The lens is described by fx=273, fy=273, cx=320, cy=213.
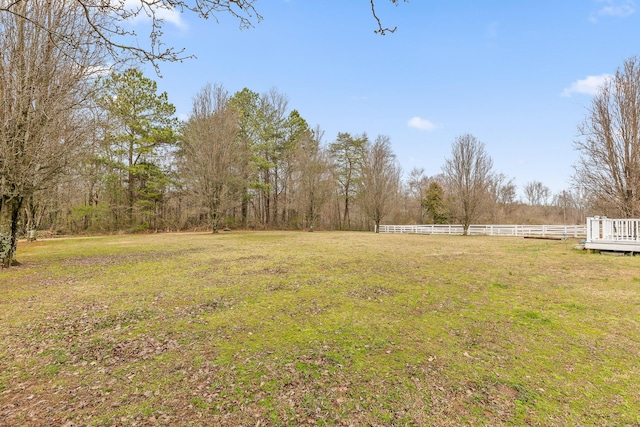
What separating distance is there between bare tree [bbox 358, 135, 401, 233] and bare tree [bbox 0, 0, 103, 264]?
25.0m

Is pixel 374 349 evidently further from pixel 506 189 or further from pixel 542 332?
pixel 506 189

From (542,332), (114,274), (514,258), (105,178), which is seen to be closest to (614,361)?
(542,332)

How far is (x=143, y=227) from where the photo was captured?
26.4 metres

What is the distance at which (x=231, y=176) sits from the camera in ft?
80.1

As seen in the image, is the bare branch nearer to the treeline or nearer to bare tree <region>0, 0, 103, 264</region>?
bare tree <region>0, 0, 103, 264</region>

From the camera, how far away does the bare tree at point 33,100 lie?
A: 7.69 metres

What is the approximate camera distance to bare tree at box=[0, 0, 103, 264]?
25.2ft

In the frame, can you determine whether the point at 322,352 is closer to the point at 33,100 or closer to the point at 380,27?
the point at 380,27

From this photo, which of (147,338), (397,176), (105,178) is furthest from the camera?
(397,176)

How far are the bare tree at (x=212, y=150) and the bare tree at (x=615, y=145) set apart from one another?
75.1ft

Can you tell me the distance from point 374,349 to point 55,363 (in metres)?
3.74

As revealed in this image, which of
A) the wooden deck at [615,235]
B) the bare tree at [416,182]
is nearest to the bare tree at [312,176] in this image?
Result: the bare tree at [416,182]

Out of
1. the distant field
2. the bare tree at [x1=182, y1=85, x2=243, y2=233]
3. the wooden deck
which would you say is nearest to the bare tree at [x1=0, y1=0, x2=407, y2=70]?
the distant field

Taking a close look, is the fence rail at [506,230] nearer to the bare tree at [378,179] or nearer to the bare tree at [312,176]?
the bare tree at [378,179]
